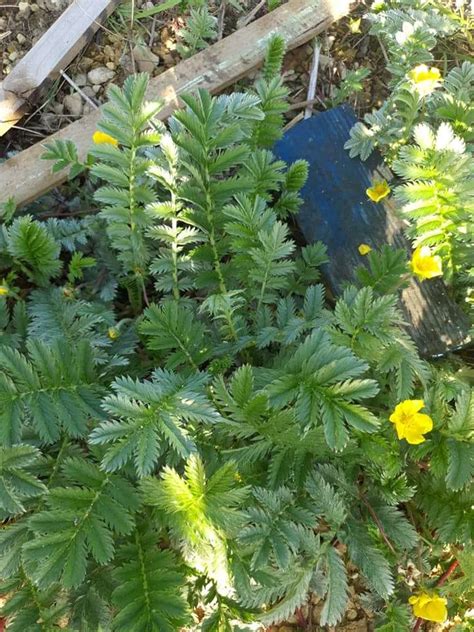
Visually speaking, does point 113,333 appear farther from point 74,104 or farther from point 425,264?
point 74,104

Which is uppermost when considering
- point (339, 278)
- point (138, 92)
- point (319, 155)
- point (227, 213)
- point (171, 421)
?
point (138, 92)

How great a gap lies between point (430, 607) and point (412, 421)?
519 millimetres

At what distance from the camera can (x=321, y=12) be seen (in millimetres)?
2520

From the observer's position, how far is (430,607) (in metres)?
1.60

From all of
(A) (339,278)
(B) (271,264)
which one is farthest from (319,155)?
(B) (271,264)

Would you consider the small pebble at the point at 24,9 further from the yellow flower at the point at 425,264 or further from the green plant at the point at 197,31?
the yellow flower at the point at 425,264

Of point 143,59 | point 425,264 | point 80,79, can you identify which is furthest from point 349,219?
point 80,79

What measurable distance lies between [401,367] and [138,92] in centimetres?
102

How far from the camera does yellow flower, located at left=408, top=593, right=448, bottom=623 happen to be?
1.58m

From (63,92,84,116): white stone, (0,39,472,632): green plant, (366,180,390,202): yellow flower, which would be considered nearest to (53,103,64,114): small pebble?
(63,92,84,116): white stone

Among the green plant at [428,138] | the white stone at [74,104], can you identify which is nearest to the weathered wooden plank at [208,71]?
the white stone at [74,104]

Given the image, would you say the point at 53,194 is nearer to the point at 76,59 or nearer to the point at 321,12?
the point at 76,59

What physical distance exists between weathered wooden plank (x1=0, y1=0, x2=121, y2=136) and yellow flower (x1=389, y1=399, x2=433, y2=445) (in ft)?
5.81

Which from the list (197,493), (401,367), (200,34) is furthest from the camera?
(200,34)
